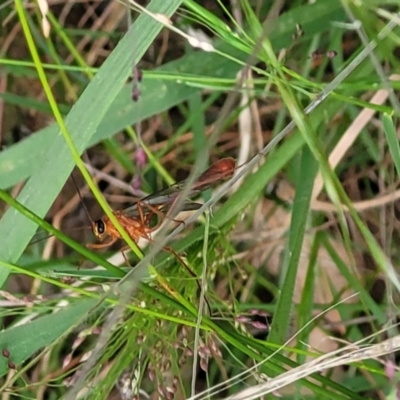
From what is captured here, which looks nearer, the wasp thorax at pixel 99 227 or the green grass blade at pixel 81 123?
the green grass blade at pixel 81 123

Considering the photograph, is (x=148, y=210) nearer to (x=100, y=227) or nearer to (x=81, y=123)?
(x=100, y=227)

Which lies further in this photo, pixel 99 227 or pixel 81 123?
pixel 99 227

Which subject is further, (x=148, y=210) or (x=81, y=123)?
(x=148, y=210)

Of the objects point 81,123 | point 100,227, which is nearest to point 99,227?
point 100,227

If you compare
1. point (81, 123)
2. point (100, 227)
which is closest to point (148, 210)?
point (100, 227)

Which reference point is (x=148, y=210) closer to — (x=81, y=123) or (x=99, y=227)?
(x=99, y=227)

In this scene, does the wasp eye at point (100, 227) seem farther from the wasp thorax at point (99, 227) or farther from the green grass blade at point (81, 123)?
the green grass blade at point (81, 123)

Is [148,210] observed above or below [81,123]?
below

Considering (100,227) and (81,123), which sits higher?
(81,123)

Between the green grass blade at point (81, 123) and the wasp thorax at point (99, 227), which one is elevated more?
the green grass blade at point (81, 123)

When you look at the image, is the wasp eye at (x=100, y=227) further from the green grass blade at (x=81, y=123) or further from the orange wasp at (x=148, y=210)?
the green grass blade at (x=81, y=123)

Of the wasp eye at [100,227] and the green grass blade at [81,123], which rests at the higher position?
the green grass blade at [81,123]

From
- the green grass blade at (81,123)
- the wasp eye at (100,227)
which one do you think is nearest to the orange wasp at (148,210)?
the wasp eye at (100,227)

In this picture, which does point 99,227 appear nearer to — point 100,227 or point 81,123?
point 100,227
